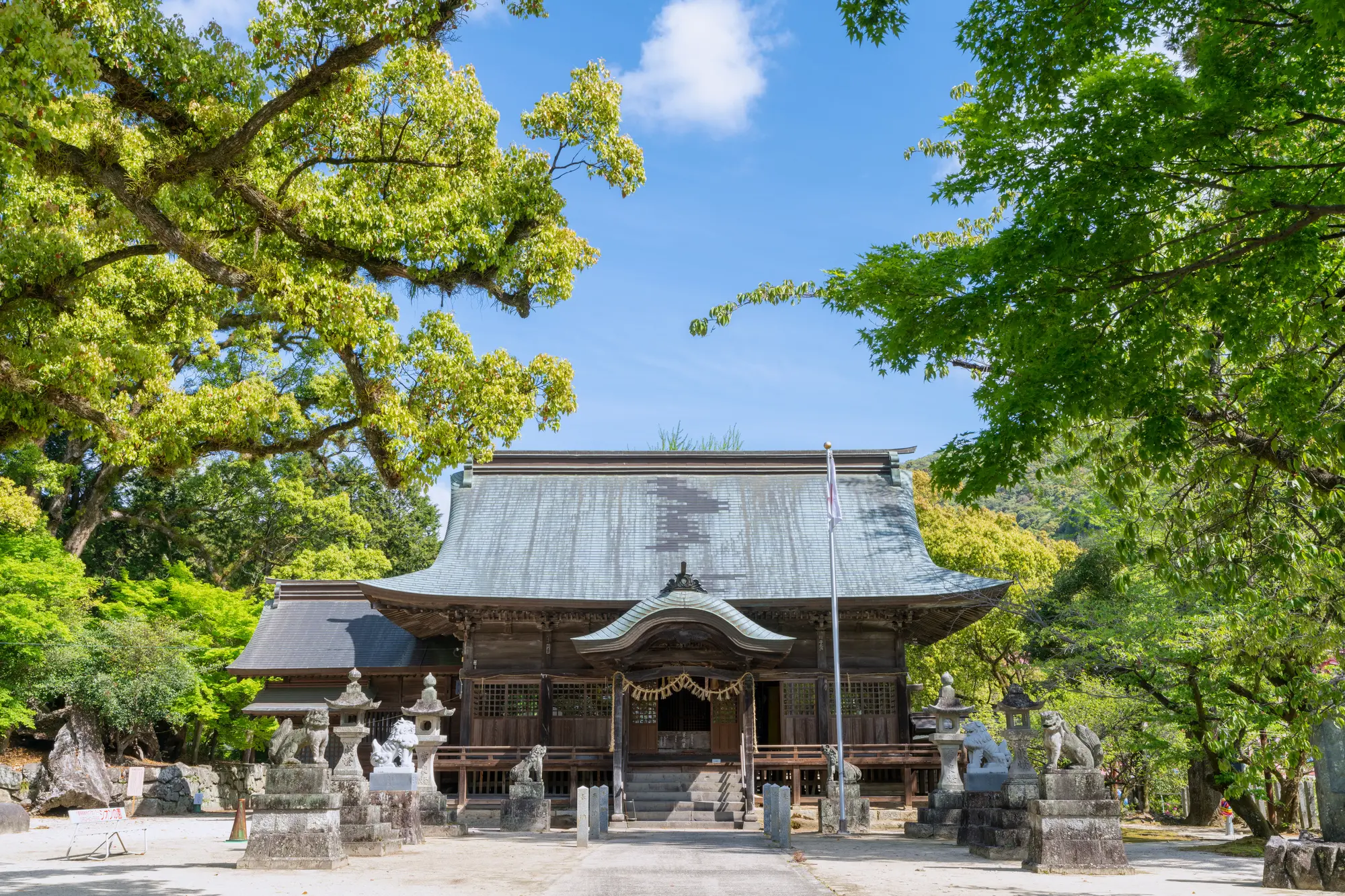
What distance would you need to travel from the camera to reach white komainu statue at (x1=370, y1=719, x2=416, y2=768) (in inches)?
643

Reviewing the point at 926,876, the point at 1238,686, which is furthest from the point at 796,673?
the point at 926,876

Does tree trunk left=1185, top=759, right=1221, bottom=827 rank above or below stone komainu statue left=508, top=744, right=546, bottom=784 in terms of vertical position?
below

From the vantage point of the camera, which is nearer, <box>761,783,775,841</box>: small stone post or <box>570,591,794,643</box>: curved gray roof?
<box>761,783,775,841</box>: small stone post


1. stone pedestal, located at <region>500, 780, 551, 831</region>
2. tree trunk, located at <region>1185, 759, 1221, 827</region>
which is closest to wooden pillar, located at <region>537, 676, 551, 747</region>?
stone pedestal, located at <region>500, 780, 551, 831</region>

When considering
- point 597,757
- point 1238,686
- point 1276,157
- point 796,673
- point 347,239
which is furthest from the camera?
point 796,673

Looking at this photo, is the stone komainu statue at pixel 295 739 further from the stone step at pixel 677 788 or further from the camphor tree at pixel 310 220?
the stone step at pixel 677 788

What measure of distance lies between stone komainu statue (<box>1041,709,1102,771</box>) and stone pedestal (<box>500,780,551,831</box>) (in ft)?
32.7

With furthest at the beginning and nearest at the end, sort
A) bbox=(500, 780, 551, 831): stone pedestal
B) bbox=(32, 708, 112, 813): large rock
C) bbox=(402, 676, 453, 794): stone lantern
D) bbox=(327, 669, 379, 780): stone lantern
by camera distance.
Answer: bbox=(32, 708, 112, 813): large rock
bbox=(500, 780, 551, 831): stone pedestal
bbox=(402, 676, 453, 794): stone lantern
bbox=(327, 669, 379, 780): stone lantern

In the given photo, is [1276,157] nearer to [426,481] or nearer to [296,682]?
[426,481]

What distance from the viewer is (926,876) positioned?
34.2ft

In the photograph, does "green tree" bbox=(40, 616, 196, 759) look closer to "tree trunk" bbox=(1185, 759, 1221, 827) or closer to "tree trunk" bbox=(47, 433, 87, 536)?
"tree trunk" bbox=(47, 433, 87, 536)

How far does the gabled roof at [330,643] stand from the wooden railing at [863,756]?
27.7 ft

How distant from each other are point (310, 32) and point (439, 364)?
3009mm

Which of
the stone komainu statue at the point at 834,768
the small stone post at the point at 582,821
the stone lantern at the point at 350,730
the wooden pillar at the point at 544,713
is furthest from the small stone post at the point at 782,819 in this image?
the wooden pillar at the point at 544,713
